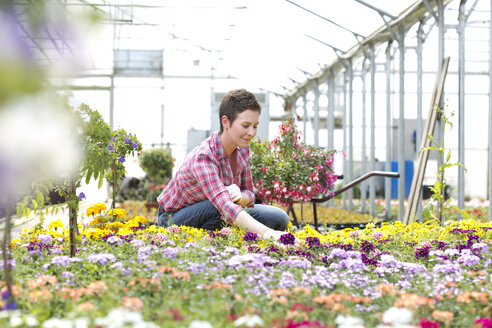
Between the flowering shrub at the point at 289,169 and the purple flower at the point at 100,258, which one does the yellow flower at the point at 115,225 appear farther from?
the flowering shrub at the point at 289,169

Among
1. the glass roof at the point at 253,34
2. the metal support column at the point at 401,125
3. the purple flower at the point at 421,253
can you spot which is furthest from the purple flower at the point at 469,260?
the metal support column at the point at 401,125

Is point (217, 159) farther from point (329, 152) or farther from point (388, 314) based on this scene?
point (329, 152)

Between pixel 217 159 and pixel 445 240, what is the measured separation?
1.17m

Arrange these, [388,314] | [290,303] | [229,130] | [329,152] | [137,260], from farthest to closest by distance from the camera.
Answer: [329,152], [229,130], [137,260], [290,303], [388,314]

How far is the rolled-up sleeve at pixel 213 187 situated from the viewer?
245 centimetres

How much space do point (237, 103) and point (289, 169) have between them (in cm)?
194

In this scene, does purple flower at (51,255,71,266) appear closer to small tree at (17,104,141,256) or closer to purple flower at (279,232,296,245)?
small tree at (17,104,141,256)

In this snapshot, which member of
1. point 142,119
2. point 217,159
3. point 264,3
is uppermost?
point 264,3

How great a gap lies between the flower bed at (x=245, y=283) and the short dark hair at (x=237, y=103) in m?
0.59

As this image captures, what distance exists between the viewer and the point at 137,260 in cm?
201

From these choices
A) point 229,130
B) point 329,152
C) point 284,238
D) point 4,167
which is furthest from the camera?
point 329,152

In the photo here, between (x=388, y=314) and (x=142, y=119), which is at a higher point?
(x=142, y=119)

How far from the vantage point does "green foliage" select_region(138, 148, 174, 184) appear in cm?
978

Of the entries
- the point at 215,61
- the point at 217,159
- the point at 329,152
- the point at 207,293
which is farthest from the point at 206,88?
the point at 207,293
